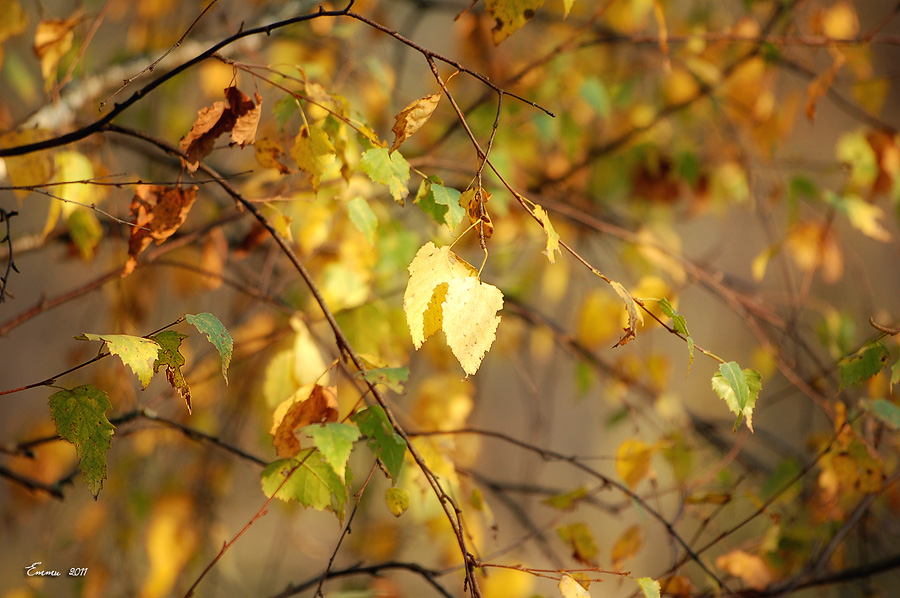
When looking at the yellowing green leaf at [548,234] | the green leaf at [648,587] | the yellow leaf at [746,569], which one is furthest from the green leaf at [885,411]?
the yellowing green leaf at [548,234]

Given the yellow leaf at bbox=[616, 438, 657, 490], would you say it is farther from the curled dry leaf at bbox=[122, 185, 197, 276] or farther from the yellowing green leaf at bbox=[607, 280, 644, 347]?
the curled dry leaf at bbox=[122, 185, 197, 276]

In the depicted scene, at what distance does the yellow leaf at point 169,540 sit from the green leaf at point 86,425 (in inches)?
36.3

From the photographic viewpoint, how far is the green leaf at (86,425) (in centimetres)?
48

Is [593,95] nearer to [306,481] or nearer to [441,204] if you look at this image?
[441,204]

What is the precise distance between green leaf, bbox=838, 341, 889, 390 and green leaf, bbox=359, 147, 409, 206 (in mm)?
477

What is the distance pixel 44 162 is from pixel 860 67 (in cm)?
146

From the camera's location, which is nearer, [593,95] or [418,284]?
[418,284]

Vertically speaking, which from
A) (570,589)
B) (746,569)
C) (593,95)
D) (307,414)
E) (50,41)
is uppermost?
(50,41)

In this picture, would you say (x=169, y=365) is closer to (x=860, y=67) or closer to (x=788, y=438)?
(x=860, y=67)

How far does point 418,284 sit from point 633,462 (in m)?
0.48

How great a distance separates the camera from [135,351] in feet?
1.49

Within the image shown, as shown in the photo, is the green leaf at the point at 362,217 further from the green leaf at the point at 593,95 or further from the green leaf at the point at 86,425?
the green leaf at the point at 593,95

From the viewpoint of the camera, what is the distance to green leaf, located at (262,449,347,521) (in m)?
0.53

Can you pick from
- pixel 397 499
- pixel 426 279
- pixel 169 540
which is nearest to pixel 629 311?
pixel 426 279
